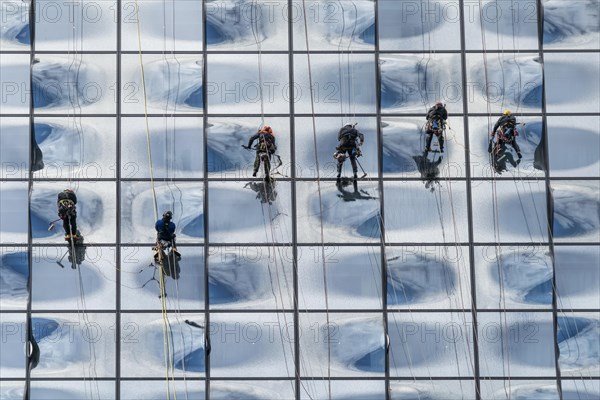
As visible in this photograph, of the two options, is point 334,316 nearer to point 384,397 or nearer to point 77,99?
point 384,397

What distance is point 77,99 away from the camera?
100 ft

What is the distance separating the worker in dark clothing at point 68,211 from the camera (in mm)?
29281

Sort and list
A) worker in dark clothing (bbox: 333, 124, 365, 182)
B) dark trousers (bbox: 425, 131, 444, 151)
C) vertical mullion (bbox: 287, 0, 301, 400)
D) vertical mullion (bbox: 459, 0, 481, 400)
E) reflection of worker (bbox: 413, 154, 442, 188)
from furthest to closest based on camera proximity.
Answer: reflection of worker (bbox: 413, 154, 442, 188) < dark trousers (bbox: 425, 131, 444, 151) < worker in dark clothing (bbox: 333, 124, 365, 182) < vertical mullion (bbox: 459, 0, 481, 400) < vertical mullion (bbox: 287, 0, 301, 400)

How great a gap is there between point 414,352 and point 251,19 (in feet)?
29.3

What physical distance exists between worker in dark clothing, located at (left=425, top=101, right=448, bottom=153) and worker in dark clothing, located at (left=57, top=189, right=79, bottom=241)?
8.52m

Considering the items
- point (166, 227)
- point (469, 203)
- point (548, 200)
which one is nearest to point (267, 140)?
point (166, 227)

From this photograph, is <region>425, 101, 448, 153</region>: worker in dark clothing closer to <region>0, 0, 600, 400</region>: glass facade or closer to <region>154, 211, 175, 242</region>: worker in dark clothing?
<region>0, 0, 600, 400</region>: glass facade

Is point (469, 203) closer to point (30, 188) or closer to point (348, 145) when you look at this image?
point (348, 145)

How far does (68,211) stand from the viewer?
29.3 m

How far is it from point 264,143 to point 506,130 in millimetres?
5728

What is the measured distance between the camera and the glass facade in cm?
2939

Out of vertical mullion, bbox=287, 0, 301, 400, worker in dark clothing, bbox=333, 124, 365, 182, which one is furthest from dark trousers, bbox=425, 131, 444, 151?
vertical mullion, bbox=287, 0, 301, 400

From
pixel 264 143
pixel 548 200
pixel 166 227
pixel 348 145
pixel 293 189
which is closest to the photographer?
pixel 166 227

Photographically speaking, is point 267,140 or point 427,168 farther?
point 427,168
